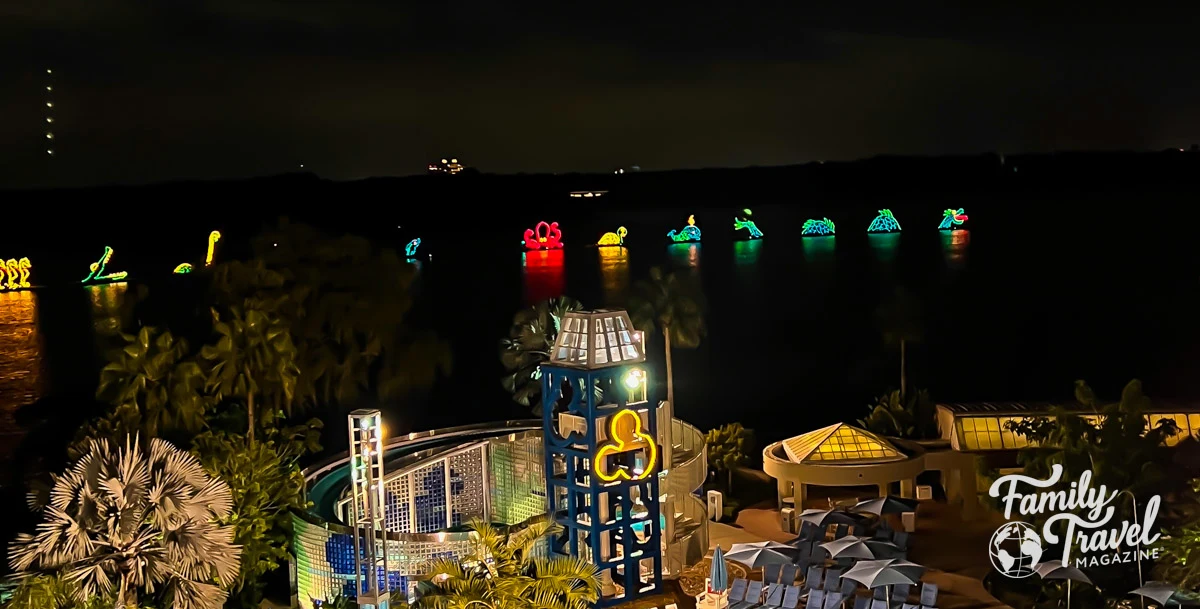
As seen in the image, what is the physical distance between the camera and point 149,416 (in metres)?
26.1

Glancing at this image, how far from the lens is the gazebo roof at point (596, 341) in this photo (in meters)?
24.7

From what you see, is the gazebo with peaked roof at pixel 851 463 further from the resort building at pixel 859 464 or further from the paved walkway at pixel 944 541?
the paved walkway at pixel 944 541

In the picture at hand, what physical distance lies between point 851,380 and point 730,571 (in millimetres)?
55060

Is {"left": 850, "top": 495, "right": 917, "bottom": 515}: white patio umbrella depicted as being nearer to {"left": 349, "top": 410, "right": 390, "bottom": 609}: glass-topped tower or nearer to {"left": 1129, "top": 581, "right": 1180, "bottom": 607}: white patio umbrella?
{"left": 1129, "top": 581, "right": 1180, "bottom": 607}: white patio umbrella

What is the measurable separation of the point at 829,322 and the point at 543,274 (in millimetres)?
48799

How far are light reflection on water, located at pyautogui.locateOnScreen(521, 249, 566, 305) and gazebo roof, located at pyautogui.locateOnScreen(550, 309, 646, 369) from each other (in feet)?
296

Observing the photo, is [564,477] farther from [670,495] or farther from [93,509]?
[93,509]

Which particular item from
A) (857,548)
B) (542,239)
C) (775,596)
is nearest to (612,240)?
(542,239)

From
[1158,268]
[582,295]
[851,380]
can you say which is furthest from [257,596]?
[1158,268]

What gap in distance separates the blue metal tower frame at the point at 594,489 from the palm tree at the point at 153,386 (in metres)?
7.76

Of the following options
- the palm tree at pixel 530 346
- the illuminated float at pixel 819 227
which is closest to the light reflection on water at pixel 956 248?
the illuminated float at pixel 819 227

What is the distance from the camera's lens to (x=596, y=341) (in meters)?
24.7

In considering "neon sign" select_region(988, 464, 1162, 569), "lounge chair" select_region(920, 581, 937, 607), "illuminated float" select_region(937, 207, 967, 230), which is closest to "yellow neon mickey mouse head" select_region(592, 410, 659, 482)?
"lounge chair" select_region(920, 581, 937, 607)

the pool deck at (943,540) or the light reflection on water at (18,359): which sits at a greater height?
the light reflection on water at (18,359)
